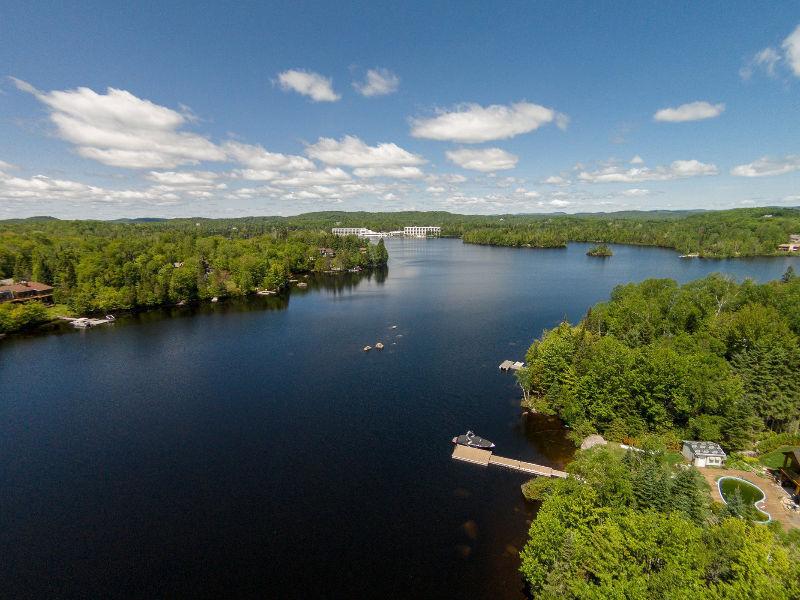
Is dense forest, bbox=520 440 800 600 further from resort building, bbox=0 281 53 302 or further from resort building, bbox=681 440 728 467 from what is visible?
resort building, bbox=0 281 53 302

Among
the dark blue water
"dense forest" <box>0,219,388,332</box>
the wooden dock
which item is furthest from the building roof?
"dense forest" <box>0,219,388,332</box>

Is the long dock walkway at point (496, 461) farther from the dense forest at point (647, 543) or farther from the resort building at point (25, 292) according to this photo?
the resort building at point (25, 292)

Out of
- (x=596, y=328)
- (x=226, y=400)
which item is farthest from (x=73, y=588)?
(x=596, y=328)

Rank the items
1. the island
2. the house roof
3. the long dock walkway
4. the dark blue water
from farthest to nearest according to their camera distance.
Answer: the long dock walkway < the house roof < the dark blue water < the island

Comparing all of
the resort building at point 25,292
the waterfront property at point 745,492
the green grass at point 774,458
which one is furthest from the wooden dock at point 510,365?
the resort building at point 25,292

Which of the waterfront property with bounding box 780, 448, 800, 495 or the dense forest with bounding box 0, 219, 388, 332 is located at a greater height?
the dense forest with bounding box 0, 219, 388, 332

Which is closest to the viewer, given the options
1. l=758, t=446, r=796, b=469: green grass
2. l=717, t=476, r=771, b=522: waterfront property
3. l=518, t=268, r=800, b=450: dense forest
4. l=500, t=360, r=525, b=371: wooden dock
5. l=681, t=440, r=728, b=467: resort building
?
l=717, t=476, r=771, b=522: waterfront property

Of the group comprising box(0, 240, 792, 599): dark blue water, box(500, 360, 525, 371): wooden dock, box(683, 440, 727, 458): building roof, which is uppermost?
box(683, 440, 727, 458): building roof
